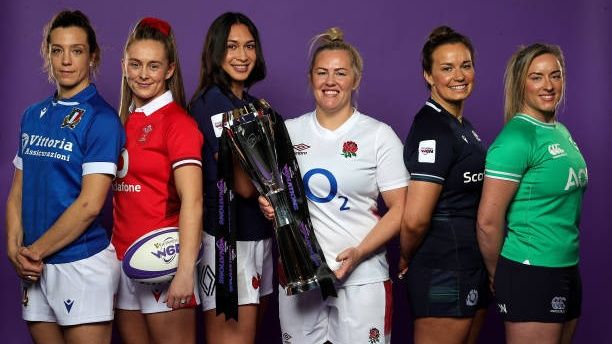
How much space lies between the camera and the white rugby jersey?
2.90 metres

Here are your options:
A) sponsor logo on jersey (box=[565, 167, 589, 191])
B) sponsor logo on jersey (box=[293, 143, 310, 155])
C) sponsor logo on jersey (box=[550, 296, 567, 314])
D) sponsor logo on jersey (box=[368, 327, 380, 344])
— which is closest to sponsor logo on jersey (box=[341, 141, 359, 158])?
sponsor logo on jersey (box=[293, 143, 310, 155])

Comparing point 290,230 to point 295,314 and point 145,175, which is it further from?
point 145,175

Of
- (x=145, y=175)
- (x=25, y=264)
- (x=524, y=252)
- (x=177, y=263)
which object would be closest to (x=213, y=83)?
(x=145, y=175)

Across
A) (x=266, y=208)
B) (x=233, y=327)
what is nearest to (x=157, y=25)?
(x=266, y=208)

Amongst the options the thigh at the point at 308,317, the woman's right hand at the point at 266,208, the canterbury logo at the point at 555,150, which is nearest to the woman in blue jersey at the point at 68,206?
the woman's right hand at the point at 266,208

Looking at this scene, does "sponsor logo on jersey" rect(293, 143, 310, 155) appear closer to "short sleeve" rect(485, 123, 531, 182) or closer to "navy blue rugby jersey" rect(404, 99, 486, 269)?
"navy blue rugby jersey" rect(404, 99, 486, 269)

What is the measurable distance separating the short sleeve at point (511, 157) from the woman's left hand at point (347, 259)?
492 mm

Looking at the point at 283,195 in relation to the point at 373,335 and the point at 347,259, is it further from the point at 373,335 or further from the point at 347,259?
the point at 373,335

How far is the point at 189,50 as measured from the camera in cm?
413

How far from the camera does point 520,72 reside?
2.88 m

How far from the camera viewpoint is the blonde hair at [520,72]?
2.87 metres

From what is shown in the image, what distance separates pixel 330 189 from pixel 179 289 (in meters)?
0.59

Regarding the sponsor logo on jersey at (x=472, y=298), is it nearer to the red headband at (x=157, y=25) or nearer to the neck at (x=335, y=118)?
the neck at (x=335, y=118)

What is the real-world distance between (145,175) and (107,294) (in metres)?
0.40
